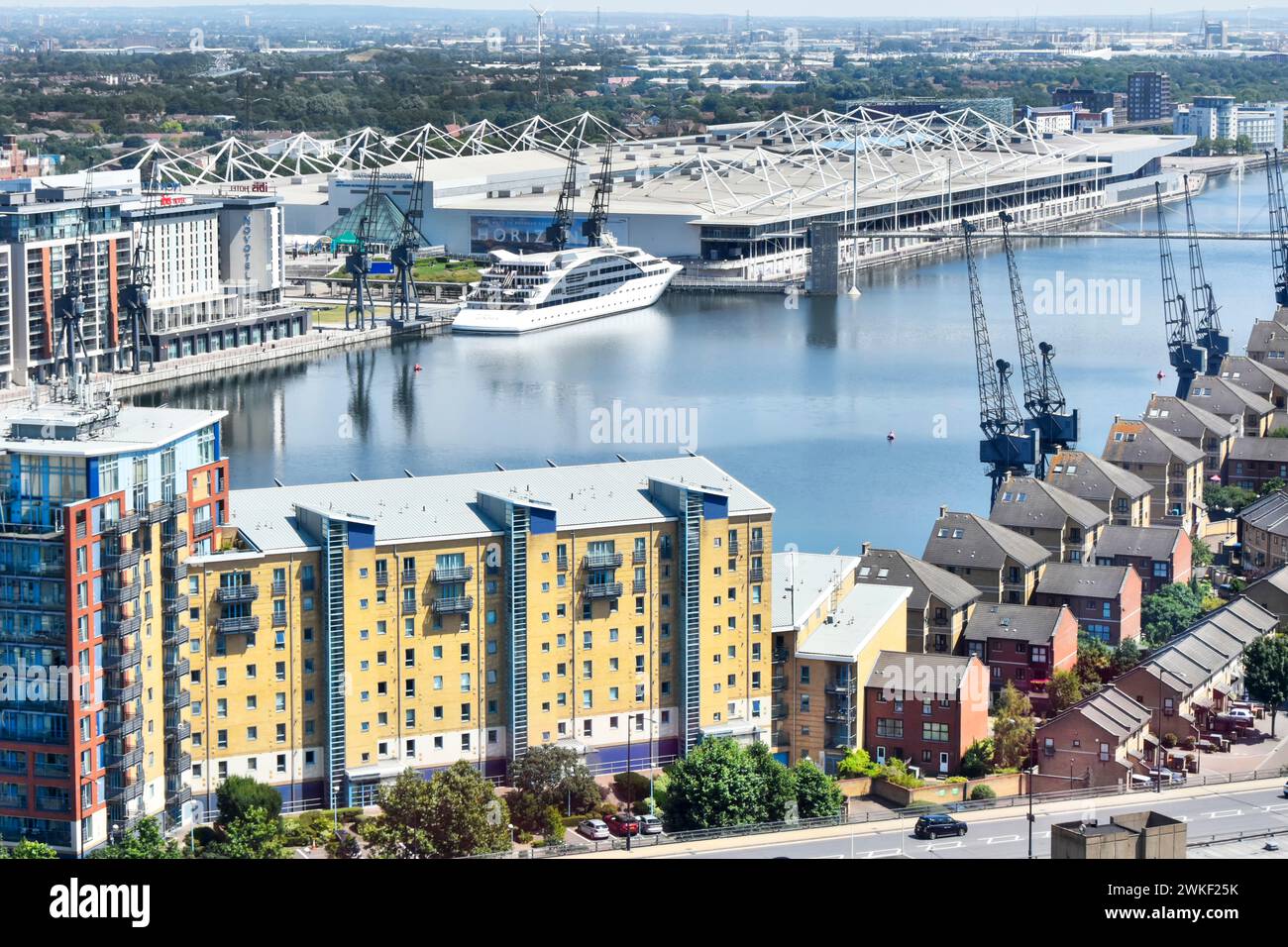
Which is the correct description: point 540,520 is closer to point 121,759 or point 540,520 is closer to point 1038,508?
point 121,759

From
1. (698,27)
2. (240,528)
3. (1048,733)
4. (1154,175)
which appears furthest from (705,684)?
(698,27)

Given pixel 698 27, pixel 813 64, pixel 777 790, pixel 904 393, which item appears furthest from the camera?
pixel 698 27

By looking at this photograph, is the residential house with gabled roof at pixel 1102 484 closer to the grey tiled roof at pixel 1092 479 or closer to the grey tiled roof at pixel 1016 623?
the grey tiled roof at pixel 1092 479

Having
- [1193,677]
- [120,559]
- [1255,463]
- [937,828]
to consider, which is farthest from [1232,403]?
[120,559]

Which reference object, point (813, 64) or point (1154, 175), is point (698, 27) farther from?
point (1154, 175)

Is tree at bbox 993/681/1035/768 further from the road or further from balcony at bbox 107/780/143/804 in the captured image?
balcony at bbox 107/780/143/804
